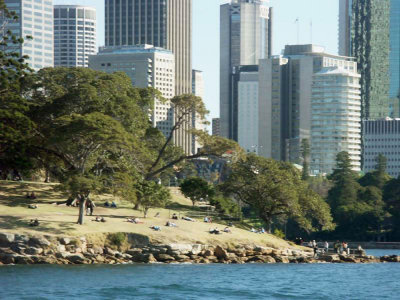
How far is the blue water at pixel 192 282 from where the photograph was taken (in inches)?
2729

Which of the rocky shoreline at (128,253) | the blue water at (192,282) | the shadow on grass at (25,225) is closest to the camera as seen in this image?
the blue water at (192,282)

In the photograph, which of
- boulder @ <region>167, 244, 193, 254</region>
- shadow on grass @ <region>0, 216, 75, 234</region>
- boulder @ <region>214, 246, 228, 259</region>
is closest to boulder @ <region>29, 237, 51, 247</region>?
shadow on grass @ <region>0, 216, 75, 234</region>

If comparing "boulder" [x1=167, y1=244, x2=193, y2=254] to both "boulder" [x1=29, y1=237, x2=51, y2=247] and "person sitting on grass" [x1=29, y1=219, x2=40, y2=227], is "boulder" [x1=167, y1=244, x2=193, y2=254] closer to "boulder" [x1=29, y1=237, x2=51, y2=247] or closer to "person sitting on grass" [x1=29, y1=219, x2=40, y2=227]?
"boulder" [x1=29, y1=237, x2=51, y2=247]

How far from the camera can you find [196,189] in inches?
4975

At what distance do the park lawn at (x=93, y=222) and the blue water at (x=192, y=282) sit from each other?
6665 millimetres

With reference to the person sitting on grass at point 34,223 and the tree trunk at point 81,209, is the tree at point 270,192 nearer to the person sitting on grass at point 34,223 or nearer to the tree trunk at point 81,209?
the tree trunk at point 81,209

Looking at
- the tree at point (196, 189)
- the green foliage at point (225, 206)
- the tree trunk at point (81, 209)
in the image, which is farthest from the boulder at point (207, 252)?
the tree at point (196, 189)

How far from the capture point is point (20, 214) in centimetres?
9644

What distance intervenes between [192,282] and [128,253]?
17646 millimetres

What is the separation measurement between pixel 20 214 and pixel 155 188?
1680cm

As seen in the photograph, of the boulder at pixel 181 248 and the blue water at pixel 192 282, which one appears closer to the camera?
the blue water at pixel 192 282

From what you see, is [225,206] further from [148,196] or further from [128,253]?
[128,253]

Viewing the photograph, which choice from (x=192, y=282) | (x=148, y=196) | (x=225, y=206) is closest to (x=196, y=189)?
(x=225, y=206)

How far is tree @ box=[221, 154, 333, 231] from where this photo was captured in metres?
118
